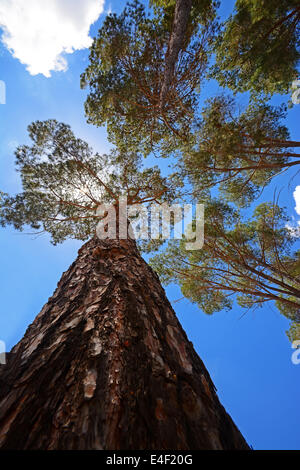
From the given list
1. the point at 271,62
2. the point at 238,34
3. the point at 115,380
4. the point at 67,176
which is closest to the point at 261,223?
the point at 271,62

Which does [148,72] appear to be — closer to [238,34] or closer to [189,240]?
[238,34]

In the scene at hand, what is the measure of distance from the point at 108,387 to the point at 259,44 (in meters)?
6.04

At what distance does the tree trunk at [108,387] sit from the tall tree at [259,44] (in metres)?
5.47

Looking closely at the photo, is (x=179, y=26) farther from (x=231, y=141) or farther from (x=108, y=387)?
(x=108, y=387)

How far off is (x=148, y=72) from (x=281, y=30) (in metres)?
2.82

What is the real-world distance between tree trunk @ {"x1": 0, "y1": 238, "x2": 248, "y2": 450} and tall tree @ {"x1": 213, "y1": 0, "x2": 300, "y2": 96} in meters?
5.47

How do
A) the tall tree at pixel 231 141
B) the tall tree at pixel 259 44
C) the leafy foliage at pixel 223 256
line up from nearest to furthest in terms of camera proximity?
the tall tree at pixel 259 44, the tall tree at pixel 231 141, the leafy foliage at pixel 223 256

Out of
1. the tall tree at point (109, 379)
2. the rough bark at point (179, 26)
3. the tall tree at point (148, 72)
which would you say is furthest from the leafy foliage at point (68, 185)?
the tall tree at point (109, 379)

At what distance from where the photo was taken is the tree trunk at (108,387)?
0.68 metres

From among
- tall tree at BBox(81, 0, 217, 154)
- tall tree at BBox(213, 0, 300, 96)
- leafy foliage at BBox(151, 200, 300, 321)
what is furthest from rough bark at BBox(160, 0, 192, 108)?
leafy foliage at BBox(151, 200, 300, 321)

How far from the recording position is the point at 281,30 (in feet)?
12.4

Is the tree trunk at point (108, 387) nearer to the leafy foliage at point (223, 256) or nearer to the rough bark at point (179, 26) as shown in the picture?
the rough bark at point (179, 26)

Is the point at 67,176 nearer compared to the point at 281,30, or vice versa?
the point at 281,30

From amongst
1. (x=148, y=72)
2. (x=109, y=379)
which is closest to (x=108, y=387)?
(x=109, y=379)
